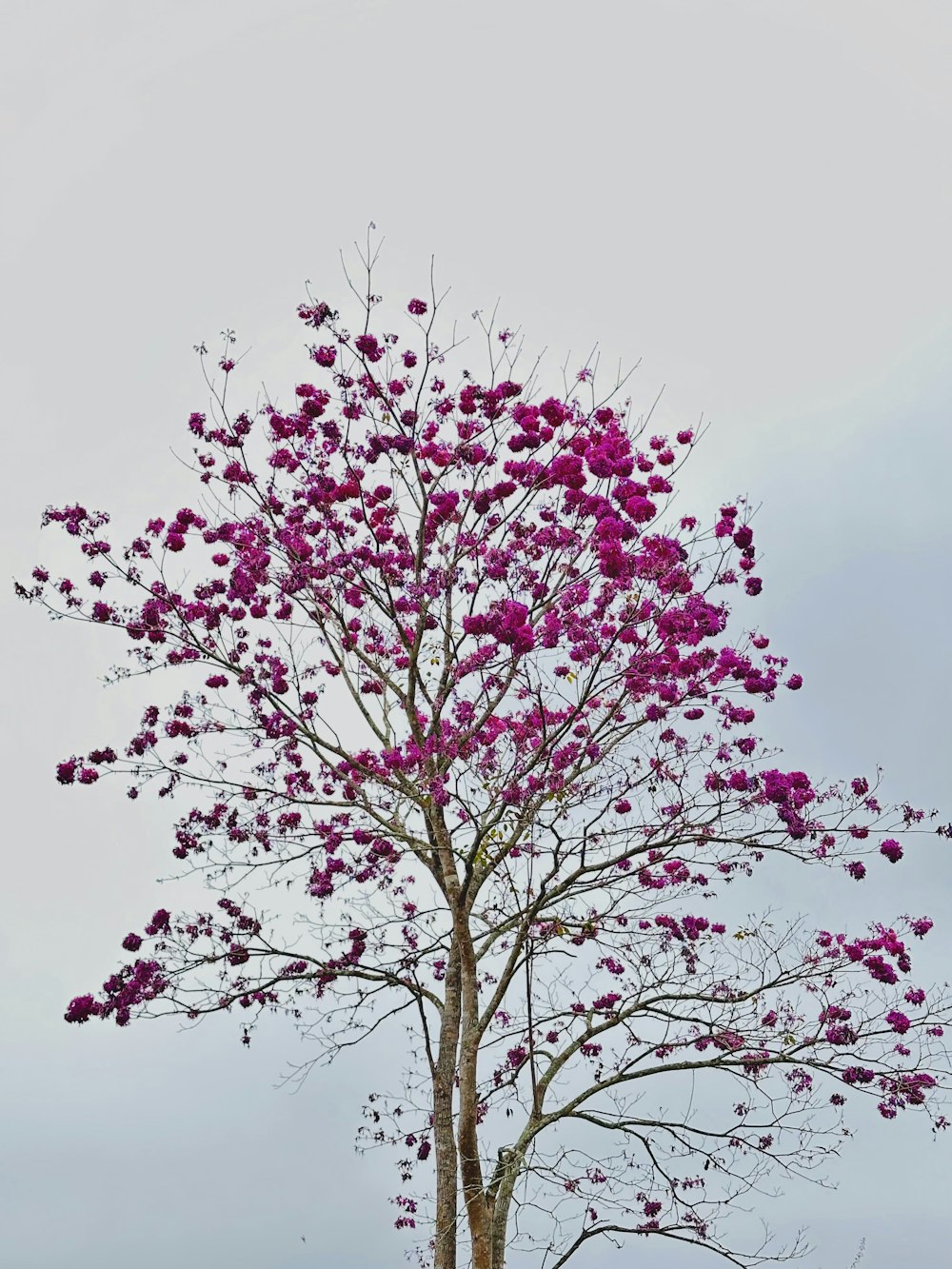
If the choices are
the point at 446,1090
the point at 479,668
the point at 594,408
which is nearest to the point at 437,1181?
the point at 446,1090

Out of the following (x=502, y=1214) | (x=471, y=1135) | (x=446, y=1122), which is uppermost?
(x=446, y=1122)

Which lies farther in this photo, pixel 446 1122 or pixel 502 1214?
pixel 446 1122

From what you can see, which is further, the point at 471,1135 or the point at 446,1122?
the point at 446,1122

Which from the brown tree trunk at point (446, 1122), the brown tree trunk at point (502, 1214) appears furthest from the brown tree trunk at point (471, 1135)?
the brown tree trunk at point (446, 1122)

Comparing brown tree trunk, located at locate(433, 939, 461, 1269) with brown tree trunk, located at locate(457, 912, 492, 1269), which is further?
brown tree trunk, located at locate(433, 939, 461, 1269)

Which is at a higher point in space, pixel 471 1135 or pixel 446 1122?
pixel 446 1122

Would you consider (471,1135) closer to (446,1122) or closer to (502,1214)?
(446,1122)

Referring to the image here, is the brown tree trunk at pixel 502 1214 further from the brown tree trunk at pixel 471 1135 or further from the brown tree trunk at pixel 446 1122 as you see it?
the brown tree trunk at pixel 446 1122

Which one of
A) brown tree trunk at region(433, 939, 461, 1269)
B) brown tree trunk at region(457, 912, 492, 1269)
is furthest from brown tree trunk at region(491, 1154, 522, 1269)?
brown tree trunk at region(433, 939, 461, 1269)

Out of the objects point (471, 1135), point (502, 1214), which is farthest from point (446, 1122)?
point (502, 1214)

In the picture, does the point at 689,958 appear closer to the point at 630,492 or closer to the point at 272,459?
the point at 630,492

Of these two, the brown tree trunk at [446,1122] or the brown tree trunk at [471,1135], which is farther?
the brown tree trunk at [446,1122]

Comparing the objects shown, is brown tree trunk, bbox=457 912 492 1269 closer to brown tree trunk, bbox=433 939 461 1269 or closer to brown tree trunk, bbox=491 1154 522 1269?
brown tree trunk, bbox=491 1154 522 1269

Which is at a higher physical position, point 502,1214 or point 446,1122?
point 446,1122
